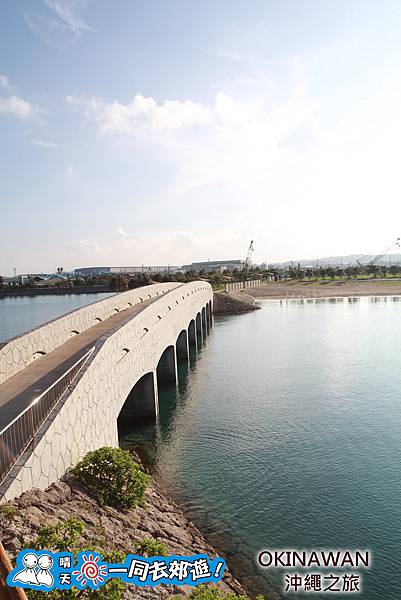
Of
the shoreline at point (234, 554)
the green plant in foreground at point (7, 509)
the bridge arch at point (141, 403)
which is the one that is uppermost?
the green plant in foreground at point (7, 509)

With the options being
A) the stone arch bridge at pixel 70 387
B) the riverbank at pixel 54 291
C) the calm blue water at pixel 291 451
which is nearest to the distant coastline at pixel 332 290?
the calm blue water at pixel 291 451

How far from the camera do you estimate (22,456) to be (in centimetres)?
860

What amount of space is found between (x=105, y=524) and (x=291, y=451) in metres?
10.4

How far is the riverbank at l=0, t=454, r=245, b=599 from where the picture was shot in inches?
285

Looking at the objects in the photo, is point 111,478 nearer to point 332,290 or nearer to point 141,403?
point 141,403

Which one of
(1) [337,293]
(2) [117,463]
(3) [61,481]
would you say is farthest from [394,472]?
(1) [337,293]

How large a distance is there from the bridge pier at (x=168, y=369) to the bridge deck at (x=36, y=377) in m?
10.5

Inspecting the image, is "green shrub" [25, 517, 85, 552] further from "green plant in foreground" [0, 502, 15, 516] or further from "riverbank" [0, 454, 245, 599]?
"green plant in foreground" [0, 502, 15, 516]

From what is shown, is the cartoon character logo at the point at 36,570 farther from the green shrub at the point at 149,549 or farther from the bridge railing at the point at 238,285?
the bridge railing at the point at 238,285

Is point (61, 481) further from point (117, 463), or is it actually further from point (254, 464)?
point (254, 464)

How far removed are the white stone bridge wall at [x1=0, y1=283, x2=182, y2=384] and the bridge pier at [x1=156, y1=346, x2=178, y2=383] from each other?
15.6ft

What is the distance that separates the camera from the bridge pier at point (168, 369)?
3062cm

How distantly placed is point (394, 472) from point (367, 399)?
867 centimetres

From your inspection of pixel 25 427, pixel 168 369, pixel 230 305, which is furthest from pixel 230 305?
pixel 25 427
